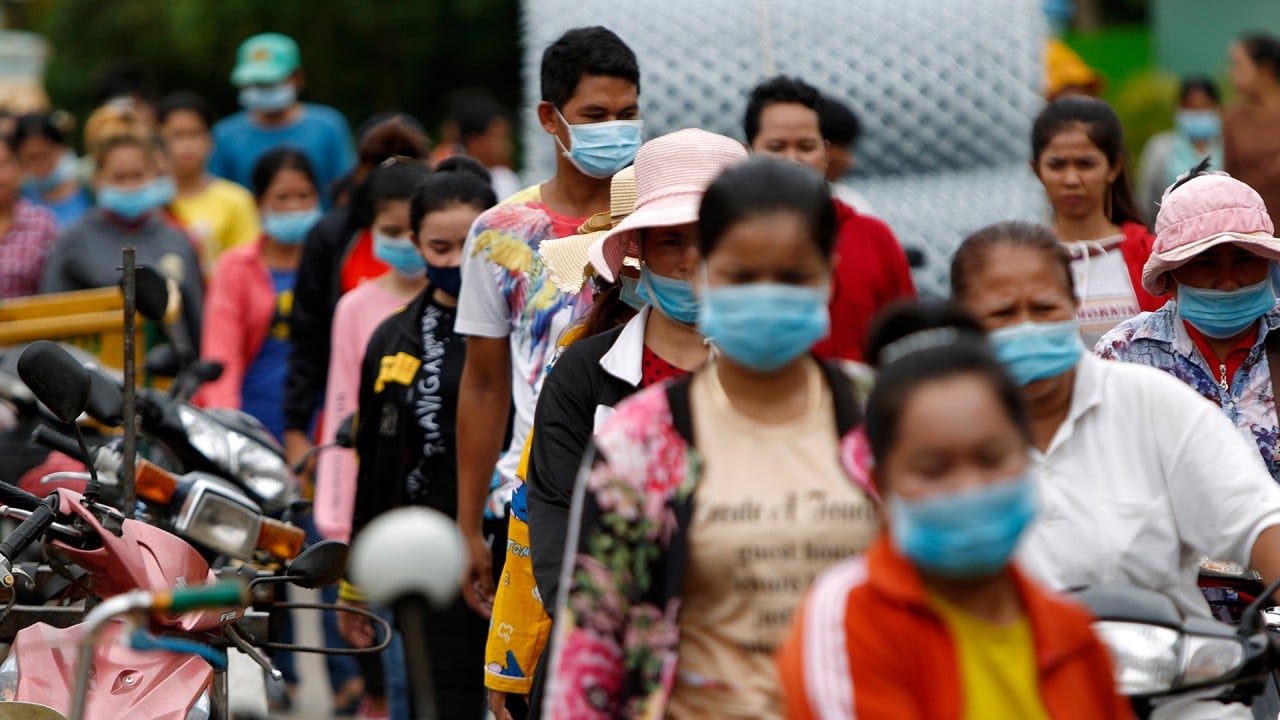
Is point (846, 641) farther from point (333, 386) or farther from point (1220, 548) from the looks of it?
point (333, 386)

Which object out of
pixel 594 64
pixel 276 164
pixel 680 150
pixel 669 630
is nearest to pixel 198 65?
pixel 276 164

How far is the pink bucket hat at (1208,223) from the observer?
5004 millimetres

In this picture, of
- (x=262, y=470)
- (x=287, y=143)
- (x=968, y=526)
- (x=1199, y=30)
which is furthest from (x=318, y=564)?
(x=1199, y=30)

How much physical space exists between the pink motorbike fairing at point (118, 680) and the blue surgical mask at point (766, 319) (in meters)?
1.79

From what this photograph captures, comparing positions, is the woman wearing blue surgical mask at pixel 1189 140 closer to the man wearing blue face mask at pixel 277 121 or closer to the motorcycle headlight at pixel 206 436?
the man wearing blue face mask at pixel 277 121

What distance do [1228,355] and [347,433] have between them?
10.1 ft

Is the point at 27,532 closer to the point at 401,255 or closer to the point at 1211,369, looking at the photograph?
the point at 1211,369

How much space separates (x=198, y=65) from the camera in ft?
69.9

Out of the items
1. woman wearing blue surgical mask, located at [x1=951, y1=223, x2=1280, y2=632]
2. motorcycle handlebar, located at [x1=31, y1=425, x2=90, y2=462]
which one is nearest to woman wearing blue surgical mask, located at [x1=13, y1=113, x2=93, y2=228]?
motorcycle handlebar, located at [x1=31, y1=425, x2=90, y2=462]

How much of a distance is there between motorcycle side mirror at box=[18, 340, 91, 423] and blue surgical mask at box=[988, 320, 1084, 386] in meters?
2.23

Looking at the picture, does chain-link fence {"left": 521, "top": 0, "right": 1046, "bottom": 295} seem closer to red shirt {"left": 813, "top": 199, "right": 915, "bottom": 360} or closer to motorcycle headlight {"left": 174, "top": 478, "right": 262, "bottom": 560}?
red shirt {"left": 813, "top": 199, "right": 915, "bottom": 360}

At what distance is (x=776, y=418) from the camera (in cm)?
345

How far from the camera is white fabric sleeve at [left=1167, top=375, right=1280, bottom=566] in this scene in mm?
3697

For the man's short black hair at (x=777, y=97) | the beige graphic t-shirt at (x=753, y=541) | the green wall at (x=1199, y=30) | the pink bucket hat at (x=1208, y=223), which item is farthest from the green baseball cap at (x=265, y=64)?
the green wall at (x=1199, y=30)
